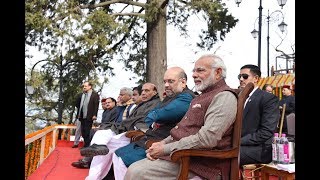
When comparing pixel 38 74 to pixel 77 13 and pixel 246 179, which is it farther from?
pixel 246 179

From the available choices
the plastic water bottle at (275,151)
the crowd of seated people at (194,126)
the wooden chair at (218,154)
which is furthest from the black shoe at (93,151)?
the wooden chair at (218,154)

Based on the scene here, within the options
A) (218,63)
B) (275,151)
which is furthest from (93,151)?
(218,63)

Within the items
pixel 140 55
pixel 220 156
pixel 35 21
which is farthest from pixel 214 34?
pixel 220 156

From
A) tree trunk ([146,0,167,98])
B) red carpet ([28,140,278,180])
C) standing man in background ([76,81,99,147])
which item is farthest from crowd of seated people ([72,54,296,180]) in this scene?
tree trunk ([146,0,167,98])

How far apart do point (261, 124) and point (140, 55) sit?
10178mm

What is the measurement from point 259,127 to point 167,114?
2.33ft

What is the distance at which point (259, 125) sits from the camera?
3207 millimetres

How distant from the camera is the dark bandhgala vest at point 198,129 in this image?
227 cm

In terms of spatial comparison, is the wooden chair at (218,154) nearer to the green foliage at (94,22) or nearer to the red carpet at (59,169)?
the red carpet at (59,169)

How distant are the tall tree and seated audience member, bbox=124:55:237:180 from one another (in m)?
7.28

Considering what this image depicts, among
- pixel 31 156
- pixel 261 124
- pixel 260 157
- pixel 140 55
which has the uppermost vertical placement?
pixel 140 55
